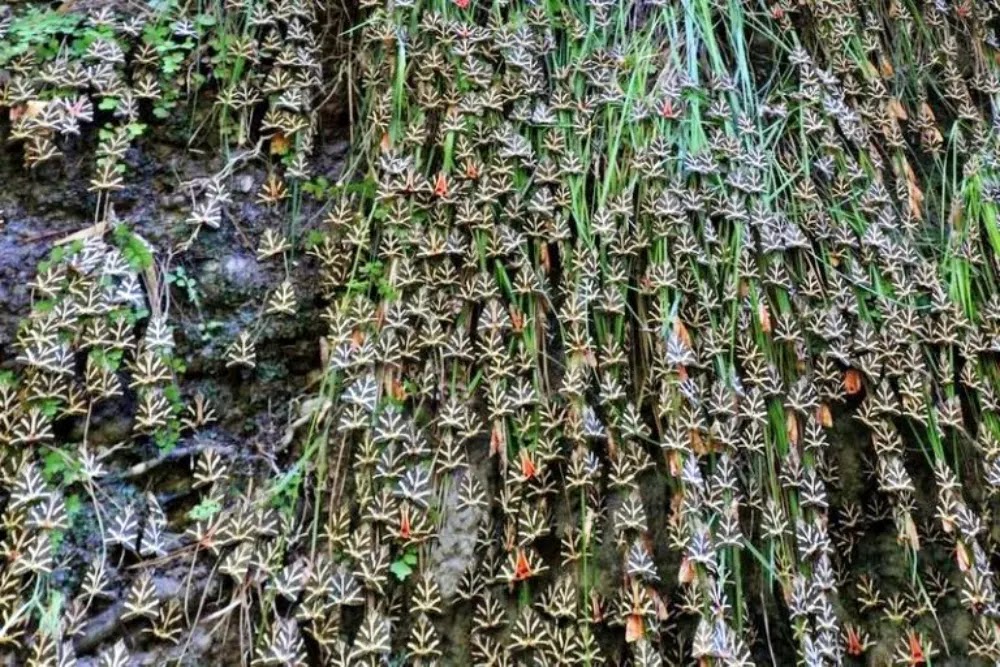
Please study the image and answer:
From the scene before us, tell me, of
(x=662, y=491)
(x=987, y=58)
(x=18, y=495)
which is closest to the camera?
(x=18, y=495)

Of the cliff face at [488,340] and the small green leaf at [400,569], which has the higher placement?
the cliff face at [488,340]

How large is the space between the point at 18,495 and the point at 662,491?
3.71 feet

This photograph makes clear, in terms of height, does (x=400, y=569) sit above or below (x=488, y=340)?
below

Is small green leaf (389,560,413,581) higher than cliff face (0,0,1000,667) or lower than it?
lower

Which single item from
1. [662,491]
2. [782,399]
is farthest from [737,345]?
[662,491]

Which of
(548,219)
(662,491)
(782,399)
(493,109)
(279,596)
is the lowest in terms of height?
(279,596)

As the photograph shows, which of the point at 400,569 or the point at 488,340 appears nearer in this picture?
the point at 400,569

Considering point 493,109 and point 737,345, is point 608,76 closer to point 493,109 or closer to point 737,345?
point 493,109

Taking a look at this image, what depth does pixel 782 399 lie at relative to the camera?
1.60m

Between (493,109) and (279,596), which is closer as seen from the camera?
(279,596)

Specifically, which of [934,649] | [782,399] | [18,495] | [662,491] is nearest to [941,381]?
[782,399]

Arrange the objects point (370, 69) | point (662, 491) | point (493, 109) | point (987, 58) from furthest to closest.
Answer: point (987, 58), point (370, 69), point (493, 109), point (662, 491)

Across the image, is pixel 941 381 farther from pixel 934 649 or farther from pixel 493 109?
pixel 493 109

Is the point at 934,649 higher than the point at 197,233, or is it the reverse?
the point at 197,233
